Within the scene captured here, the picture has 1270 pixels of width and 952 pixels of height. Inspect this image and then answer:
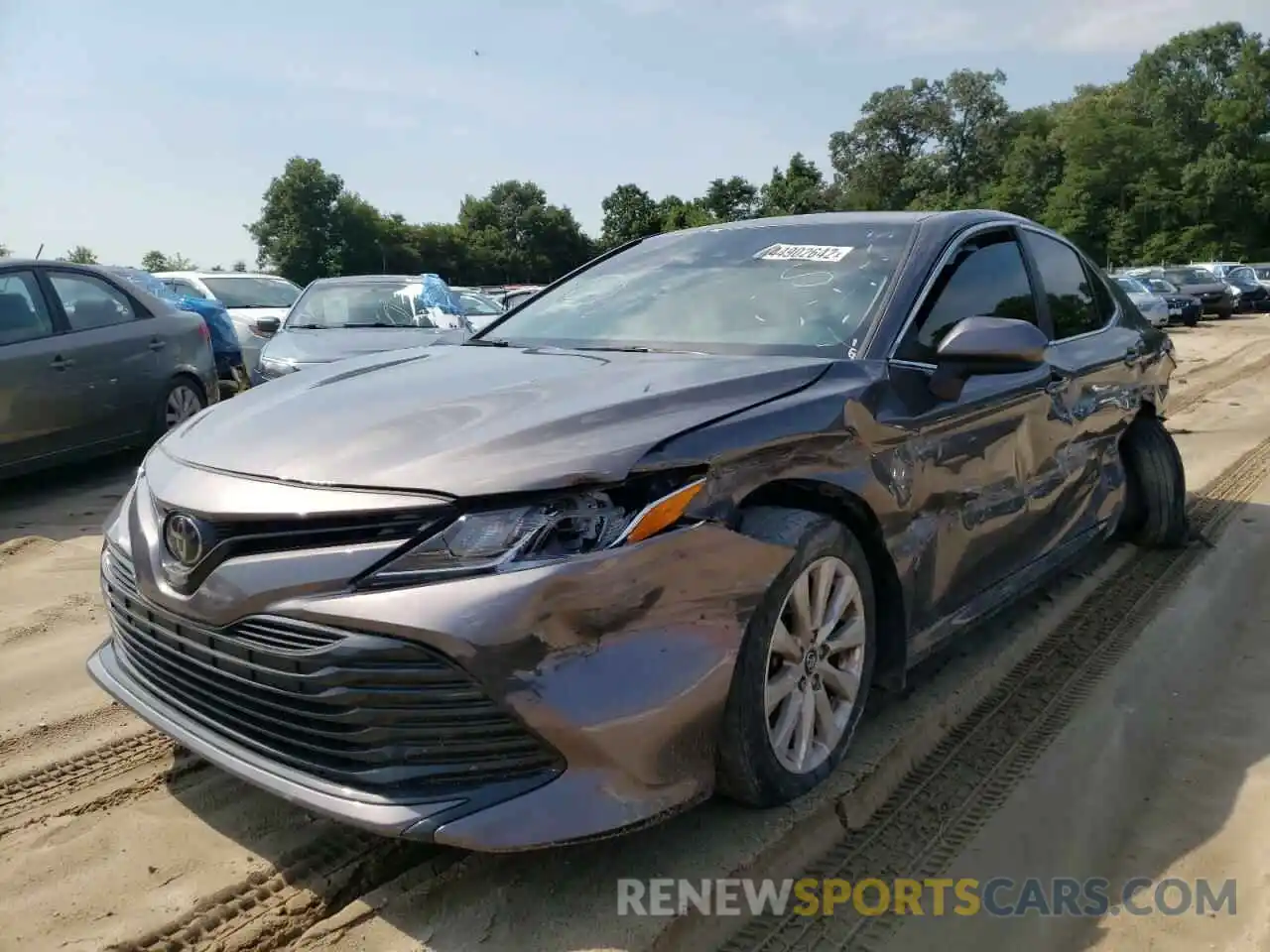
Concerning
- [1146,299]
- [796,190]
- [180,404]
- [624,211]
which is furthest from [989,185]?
[180,404]

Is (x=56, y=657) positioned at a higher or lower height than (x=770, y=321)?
lower

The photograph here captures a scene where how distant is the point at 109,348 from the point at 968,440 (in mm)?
5791

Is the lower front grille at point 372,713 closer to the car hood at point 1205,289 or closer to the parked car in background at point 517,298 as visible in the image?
the parked car in background at point 517,298

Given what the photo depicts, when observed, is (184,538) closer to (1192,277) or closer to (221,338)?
(221,338)

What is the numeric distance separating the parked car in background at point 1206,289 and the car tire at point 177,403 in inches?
1058

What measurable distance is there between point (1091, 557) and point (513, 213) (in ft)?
228

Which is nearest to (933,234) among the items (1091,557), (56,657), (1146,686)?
(1146,686)

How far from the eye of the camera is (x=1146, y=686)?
137 inches

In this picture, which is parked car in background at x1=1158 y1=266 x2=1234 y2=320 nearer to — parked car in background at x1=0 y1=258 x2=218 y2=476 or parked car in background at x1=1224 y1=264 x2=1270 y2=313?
parked car in background at x1=1224 y1=264 x2=1270 y2=313

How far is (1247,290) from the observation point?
3005 centimetres

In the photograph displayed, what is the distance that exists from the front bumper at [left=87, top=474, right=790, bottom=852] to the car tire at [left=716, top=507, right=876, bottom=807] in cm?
10

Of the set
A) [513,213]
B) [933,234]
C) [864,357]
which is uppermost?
[513,213]

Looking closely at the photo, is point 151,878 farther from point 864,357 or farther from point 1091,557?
point 1091,557

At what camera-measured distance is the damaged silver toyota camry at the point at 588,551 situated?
200 cm
